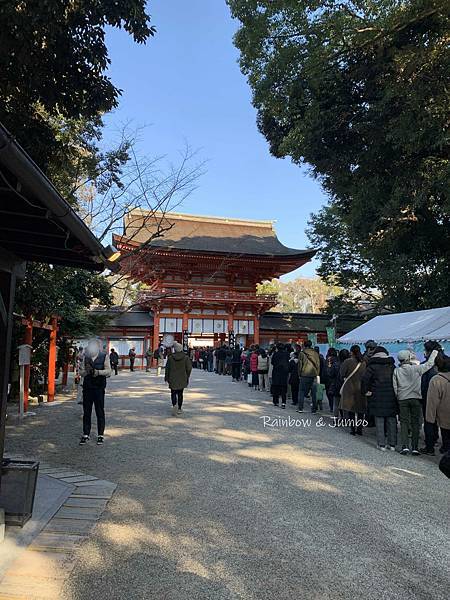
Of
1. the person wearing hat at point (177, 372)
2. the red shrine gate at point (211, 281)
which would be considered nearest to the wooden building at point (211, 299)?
the red shrine gate at point (211, 281)

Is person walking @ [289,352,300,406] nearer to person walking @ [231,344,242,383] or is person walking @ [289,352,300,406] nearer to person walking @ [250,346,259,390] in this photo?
person walking @ [250,346,259,390]

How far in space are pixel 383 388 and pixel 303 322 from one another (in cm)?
2414

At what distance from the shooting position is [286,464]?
5359 millimetres

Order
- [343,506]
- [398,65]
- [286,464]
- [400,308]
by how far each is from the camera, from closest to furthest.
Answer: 1. [343,506]
2. [286,464]
3. [398,65]
4. [400,308]

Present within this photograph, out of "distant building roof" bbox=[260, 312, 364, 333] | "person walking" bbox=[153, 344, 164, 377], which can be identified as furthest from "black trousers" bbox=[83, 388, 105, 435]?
"distant building roof" bbox=[260, 312, 364, 333]

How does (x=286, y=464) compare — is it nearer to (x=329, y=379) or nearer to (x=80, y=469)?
(x=80, y=469)

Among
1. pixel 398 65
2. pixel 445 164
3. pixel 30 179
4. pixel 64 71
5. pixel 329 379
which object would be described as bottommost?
pixel 329 379

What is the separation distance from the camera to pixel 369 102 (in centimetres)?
1252

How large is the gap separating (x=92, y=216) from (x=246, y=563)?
866 cm

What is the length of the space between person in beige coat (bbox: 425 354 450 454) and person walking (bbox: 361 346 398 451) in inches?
30.4

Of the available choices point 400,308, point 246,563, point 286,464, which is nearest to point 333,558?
point 246,563

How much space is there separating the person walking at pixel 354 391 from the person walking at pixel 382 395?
2.16ft

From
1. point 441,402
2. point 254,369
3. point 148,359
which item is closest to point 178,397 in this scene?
point 441,402

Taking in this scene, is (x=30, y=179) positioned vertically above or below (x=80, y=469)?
above
